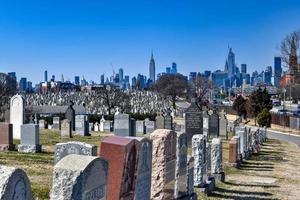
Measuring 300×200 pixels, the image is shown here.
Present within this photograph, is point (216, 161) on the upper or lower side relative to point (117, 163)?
lower

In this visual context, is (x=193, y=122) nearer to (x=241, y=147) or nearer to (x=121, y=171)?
(x=241, y=147)

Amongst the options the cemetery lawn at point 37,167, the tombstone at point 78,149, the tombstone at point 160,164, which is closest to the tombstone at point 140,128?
the cemetery lawn at point 37,167

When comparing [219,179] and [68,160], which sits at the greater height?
[68,160]

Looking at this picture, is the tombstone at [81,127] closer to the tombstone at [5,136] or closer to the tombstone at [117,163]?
the tombstone at [5,136]

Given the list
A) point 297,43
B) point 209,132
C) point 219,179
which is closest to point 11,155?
point 219,179

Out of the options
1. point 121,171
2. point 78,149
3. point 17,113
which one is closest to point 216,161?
point 78,149

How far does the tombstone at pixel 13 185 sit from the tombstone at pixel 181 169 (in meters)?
6.34

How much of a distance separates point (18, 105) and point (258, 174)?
13.2m

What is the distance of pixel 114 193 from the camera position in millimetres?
6805

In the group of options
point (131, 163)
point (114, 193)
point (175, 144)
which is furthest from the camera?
point (175, 144)

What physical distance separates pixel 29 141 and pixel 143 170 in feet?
45.5

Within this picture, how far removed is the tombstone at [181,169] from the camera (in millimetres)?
10688

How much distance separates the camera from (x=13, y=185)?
14.1ft

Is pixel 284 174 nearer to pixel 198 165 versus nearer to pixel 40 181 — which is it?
pixel 198 165
